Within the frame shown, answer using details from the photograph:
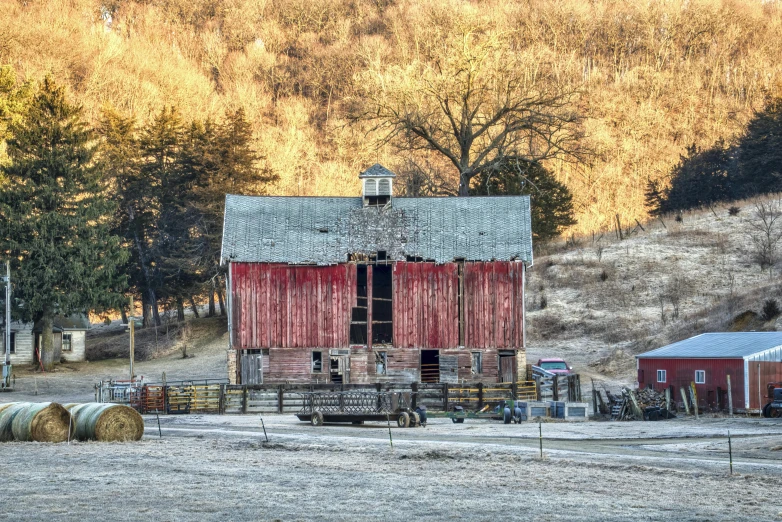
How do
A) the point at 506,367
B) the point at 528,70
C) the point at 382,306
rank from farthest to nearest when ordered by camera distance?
the point at 528,70 < the point at 382,306 < the point at 506,367

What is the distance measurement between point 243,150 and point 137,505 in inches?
2403

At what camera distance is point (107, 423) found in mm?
30766

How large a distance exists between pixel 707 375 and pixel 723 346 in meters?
1.91

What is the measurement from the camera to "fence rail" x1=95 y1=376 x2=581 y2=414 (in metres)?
45.1

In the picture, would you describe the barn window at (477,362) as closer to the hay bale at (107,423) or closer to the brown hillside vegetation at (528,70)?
the hay bale at (107,423)

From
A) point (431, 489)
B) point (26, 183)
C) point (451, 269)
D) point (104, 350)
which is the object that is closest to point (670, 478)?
point (431, 489)

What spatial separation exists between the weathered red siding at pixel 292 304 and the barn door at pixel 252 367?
1.73 ft

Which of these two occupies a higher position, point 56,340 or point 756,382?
point 56,340

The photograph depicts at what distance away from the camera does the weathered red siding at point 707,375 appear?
42906mm

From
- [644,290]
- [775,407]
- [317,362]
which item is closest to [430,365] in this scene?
[317,362]

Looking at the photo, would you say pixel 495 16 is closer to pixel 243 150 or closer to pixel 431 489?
pixel 243 150

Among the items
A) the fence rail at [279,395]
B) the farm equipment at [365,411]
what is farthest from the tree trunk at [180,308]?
the farm equipment at [365,411]

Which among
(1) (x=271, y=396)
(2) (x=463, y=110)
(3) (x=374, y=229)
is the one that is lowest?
(1) (x=271, y=396)

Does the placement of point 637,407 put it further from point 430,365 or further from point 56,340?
point 56,340
